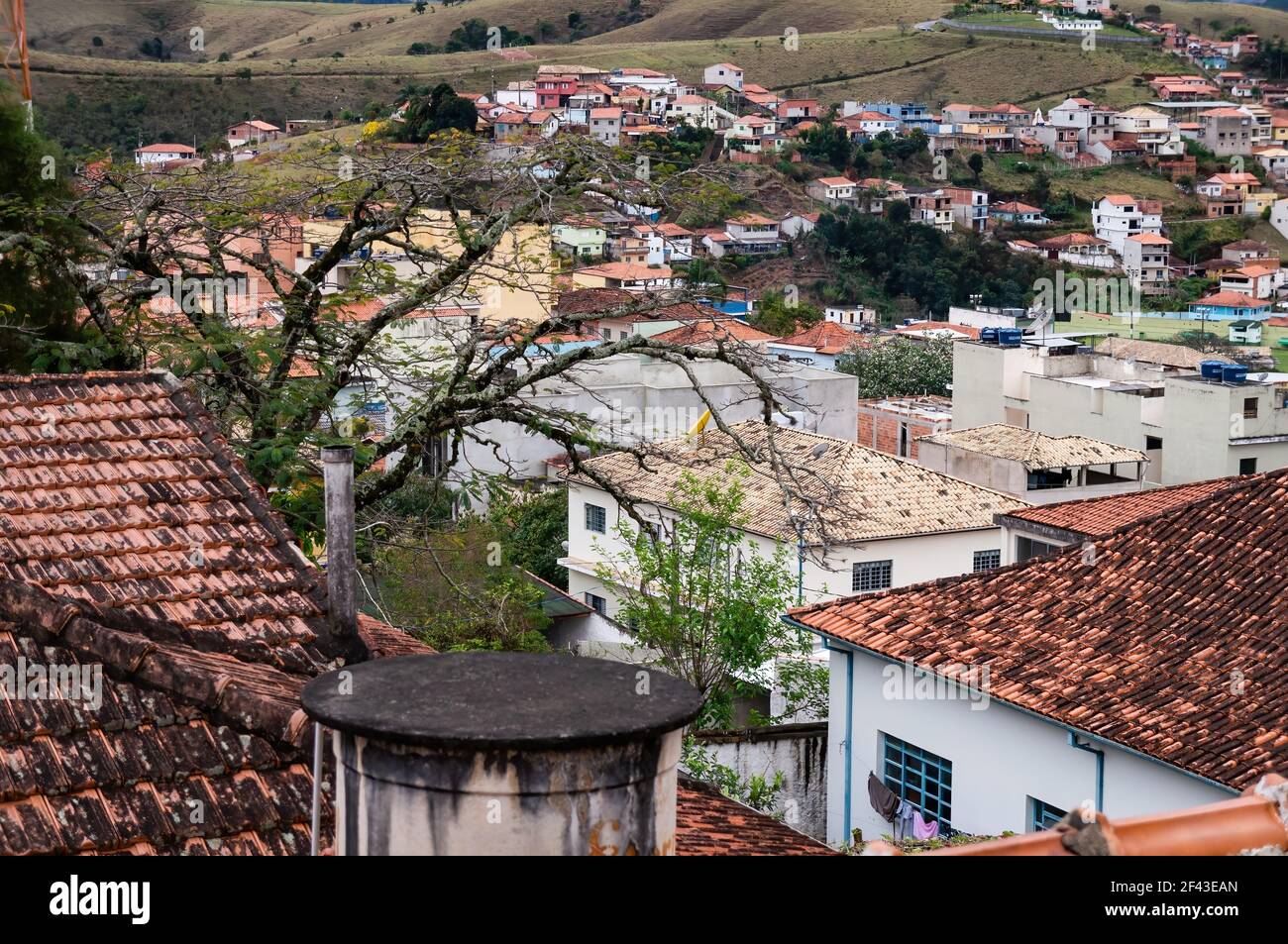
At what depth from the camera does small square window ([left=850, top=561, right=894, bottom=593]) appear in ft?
82.5

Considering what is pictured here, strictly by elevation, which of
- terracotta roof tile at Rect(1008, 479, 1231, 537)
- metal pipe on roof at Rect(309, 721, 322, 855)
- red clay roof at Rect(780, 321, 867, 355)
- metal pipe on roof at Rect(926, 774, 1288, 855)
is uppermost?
metal pipe on roof at Rect(926, 774, 1288, 855)

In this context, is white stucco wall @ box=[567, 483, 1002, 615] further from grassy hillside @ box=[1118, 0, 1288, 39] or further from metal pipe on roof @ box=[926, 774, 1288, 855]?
grassy hillside @ box=[1118, 0, 1288, 39]

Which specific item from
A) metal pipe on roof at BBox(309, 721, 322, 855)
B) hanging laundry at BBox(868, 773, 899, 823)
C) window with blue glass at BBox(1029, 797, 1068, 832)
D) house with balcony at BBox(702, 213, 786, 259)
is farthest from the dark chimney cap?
house with balcony at BBox(702, 213, 786, 259)

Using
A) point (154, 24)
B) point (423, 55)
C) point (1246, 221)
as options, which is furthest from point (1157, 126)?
point (154, 24)

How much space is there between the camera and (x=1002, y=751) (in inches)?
511

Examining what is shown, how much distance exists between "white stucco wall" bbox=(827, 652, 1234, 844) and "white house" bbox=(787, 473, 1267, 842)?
0.6 inches

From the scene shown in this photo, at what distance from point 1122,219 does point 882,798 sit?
3771 inches

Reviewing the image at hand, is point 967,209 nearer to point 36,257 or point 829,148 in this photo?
point 829,148

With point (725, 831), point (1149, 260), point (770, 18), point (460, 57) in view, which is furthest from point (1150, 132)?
point (725, 831)

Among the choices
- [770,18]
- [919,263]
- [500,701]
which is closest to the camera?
[500,701]

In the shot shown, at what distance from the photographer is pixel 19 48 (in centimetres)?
1238

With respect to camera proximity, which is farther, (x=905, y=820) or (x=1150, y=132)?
(x=1150, y=132)

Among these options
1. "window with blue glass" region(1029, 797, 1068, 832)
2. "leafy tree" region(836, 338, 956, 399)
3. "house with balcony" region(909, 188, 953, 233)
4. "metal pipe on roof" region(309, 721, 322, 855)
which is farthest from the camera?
"house with balcony" region(909, 188, 953, 233)
